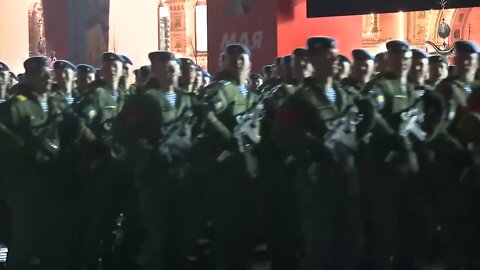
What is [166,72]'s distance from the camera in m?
5.32

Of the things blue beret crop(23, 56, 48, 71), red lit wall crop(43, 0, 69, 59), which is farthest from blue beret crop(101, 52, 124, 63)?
red lit wall crop(43, 0, 69, 59)

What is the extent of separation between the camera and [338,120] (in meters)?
4.74

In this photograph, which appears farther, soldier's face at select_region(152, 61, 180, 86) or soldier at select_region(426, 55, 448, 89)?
soldier at select_region(426, 55, 448, 89)

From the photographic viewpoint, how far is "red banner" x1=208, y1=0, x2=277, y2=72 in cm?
1181

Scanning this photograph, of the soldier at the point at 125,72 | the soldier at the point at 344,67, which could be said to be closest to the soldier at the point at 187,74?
the soldier at the point at 125,72

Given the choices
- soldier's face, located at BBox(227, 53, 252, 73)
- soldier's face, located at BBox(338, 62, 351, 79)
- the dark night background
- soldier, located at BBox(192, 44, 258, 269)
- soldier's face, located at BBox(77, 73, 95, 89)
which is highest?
the dark night background

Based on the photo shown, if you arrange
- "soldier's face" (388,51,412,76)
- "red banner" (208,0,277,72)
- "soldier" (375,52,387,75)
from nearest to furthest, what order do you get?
"soldier's face" (388,51,412,76) → "soldier" (375,52,387,75) → "red banner" (208,0,277,72)

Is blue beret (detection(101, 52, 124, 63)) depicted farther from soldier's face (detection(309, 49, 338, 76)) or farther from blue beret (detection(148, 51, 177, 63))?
soldier's face (detection(309, 49, 338, 76))

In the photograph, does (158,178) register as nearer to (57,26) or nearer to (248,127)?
(248,127)

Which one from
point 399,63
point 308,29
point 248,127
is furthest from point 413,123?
point 308,29

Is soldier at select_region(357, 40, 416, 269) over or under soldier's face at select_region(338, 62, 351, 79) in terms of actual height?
under

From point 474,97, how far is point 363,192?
2.99 ft

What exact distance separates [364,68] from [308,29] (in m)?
5.91

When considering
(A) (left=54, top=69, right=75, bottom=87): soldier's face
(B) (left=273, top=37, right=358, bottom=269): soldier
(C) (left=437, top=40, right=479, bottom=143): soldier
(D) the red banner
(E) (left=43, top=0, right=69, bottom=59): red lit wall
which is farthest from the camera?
(E) (left=43, top=0, right=69, bottom=59): red lit wall
